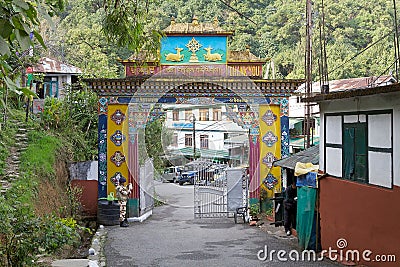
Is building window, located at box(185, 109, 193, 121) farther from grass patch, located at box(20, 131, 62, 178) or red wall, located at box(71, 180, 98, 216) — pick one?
red wall, located at box(71, 180, 98, 216)

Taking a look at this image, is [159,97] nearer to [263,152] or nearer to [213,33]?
[213,33]

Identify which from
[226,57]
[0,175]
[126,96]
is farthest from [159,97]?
[0,175]

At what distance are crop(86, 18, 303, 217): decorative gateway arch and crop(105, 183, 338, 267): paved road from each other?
129 cm

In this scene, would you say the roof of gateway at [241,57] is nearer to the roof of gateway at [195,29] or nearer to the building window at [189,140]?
the roof of gateway at [195,29]

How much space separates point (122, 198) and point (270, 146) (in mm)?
3989

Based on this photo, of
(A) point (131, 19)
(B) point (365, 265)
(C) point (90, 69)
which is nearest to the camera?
(A) point (131, 19)

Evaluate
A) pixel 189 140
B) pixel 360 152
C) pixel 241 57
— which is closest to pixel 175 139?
pixel 189 140

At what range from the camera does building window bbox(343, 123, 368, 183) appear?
8.16 metres

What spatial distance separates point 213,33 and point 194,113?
23.6ft

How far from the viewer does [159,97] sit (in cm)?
1384

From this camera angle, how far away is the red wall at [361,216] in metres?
7.24

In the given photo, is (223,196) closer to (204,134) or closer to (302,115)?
(204,134)

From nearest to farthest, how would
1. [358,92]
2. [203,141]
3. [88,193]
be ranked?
[358,92] < [88,193] < [203,141]

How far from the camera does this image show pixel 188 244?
35.1ft
